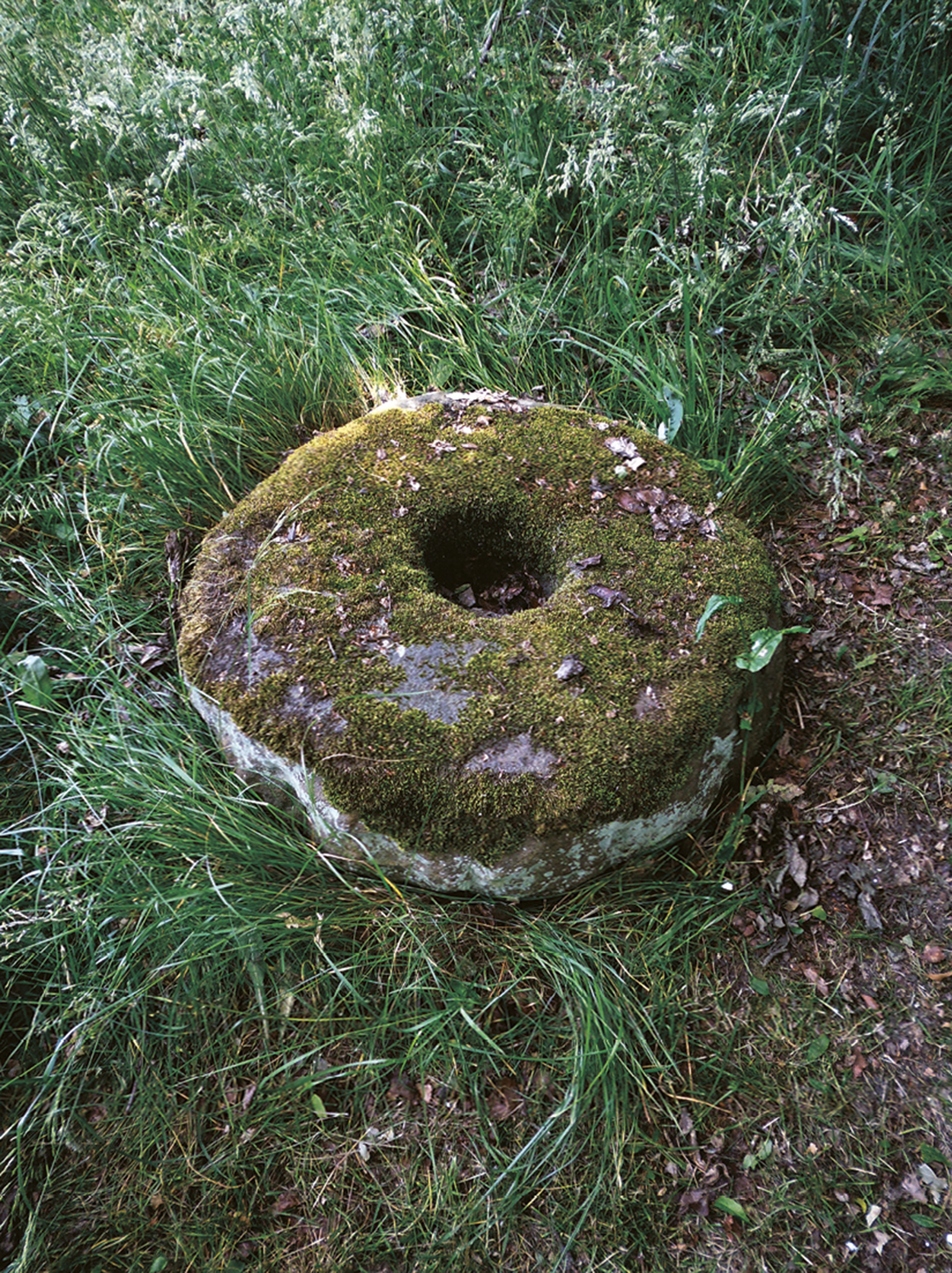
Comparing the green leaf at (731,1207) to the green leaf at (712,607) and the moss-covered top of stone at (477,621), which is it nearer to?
the moss-covered top of stone at (477,621)

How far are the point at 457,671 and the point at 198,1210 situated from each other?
1.42m

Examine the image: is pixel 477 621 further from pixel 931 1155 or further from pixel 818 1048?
pixel 931 1155

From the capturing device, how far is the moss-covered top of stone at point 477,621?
1970 mm

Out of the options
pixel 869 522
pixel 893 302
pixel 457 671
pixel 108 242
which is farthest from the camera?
pixel 108 242

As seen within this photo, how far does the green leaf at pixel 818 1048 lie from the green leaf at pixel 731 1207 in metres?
0.37

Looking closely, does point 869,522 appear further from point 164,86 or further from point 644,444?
point 164,86

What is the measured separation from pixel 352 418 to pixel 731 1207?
2.65 meters

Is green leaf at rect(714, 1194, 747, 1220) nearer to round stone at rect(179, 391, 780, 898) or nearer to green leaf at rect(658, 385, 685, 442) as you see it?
round stone at rect(179, 391, 780, 898)

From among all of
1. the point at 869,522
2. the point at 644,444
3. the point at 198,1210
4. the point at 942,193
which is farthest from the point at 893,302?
the point at 198,1210

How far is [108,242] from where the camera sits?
3.27 meters

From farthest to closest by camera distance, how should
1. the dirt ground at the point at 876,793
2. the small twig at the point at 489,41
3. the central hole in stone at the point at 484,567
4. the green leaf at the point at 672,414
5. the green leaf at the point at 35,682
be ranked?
the small twig at the point at 489,41, the green leaf at the point at 672,414, the central hole in stone at the point at 484,567, the green leaf at the point at 35,682, the dirt ground at the point at 876,793

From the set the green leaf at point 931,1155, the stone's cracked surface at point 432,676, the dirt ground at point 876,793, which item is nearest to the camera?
the green leaf at point 931,1155

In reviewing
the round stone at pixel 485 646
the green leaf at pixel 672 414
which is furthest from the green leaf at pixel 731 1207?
the green leaf at pixel 672 414

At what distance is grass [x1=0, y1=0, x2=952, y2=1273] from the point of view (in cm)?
187
